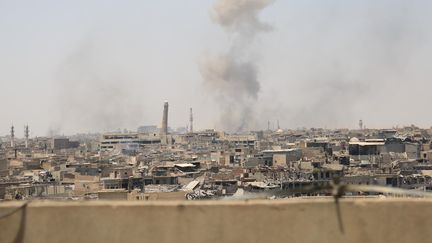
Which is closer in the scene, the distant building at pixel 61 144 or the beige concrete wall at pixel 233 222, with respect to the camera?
the beige concrete wall at pixel 233 222

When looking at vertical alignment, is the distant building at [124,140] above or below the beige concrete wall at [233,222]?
above

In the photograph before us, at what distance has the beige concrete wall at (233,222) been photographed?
11.7ft

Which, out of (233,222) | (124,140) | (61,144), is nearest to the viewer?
(233,222)

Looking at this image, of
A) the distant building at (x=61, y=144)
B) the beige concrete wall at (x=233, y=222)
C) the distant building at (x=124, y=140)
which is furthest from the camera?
the distant building at (x=124, y=140)

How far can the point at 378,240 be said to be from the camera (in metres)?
3.56

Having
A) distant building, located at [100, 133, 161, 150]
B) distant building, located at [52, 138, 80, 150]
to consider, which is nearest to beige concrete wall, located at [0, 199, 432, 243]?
distant building, located at [100, 133, 161, 150]

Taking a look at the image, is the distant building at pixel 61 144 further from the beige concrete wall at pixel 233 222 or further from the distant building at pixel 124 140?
the beige concrete wall at pixel 233 222

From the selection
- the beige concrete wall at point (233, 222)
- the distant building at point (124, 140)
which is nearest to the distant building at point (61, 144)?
the distant building at point (124, 140)

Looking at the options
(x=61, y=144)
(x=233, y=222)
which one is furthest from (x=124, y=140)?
(x=233, y=222)

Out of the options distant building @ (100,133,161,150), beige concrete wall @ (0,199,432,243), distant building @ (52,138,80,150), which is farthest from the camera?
distant building @ (100,133,161,150)

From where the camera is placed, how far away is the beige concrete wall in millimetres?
3562

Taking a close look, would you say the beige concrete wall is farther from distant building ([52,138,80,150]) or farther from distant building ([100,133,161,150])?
distant building ([52,138,80,150])

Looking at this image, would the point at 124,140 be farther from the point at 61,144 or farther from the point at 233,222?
the point at 233,222

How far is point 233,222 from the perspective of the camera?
3.59 meters
